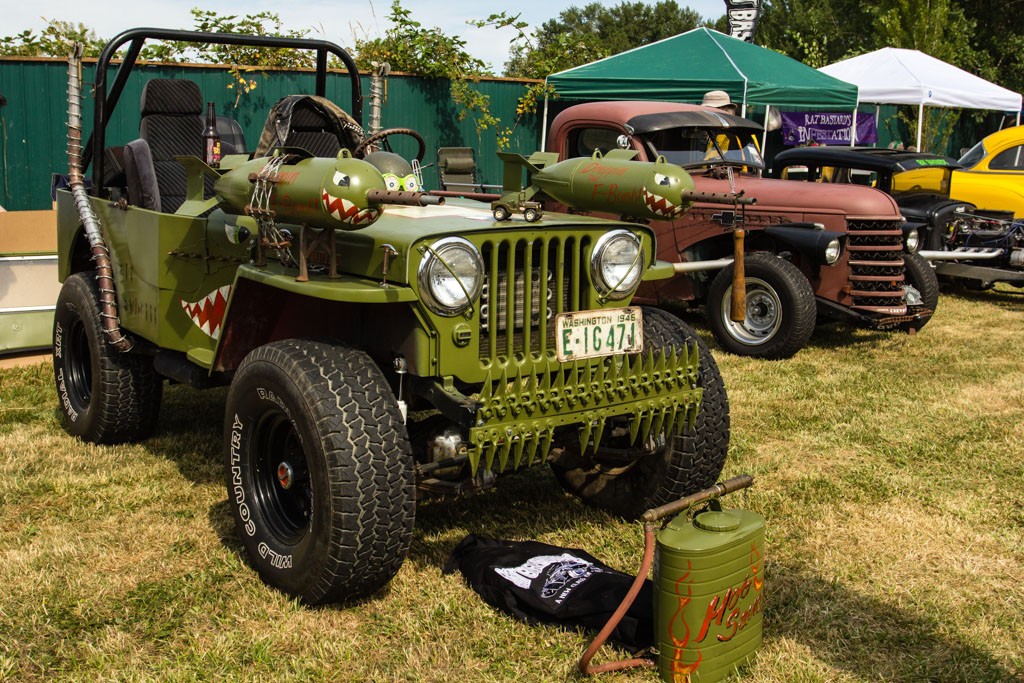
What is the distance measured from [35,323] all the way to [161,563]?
12.3 ft

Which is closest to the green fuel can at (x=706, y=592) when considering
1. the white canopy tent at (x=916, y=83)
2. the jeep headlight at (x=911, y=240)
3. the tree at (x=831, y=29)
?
the jeep headlight at (x=911, y=240)

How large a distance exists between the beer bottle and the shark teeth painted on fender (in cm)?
215

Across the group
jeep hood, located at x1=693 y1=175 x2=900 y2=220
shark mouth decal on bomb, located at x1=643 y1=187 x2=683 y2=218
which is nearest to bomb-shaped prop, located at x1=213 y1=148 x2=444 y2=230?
shark mouth decal on bomb, located at x1=643 y1=187 x2=683 y2=218

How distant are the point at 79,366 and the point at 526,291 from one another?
119 inches

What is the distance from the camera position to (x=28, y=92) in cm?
1070

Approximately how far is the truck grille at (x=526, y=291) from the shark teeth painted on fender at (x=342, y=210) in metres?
0.46

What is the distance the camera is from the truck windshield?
7922mm

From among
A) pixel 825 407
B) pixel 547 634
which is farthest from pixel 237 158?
pixel 825 407

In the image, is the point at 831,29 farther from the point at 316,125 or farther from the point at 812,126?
the point at 316,125

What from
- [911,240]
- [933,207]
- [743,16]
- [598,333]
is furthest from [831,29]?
[598,333]

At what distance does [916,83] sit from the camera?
1499cm

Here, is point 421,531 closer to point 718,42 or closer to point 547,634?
point 547,634

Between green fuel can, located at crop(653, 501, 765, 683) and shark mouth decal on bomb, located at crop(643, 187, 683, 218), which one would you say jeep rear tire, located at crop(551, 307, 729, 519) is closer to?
shark mouth decal on bomb, located at crop(643, 187, 683, 218)

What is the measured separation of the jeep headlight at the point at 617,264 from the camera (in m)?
3.60
